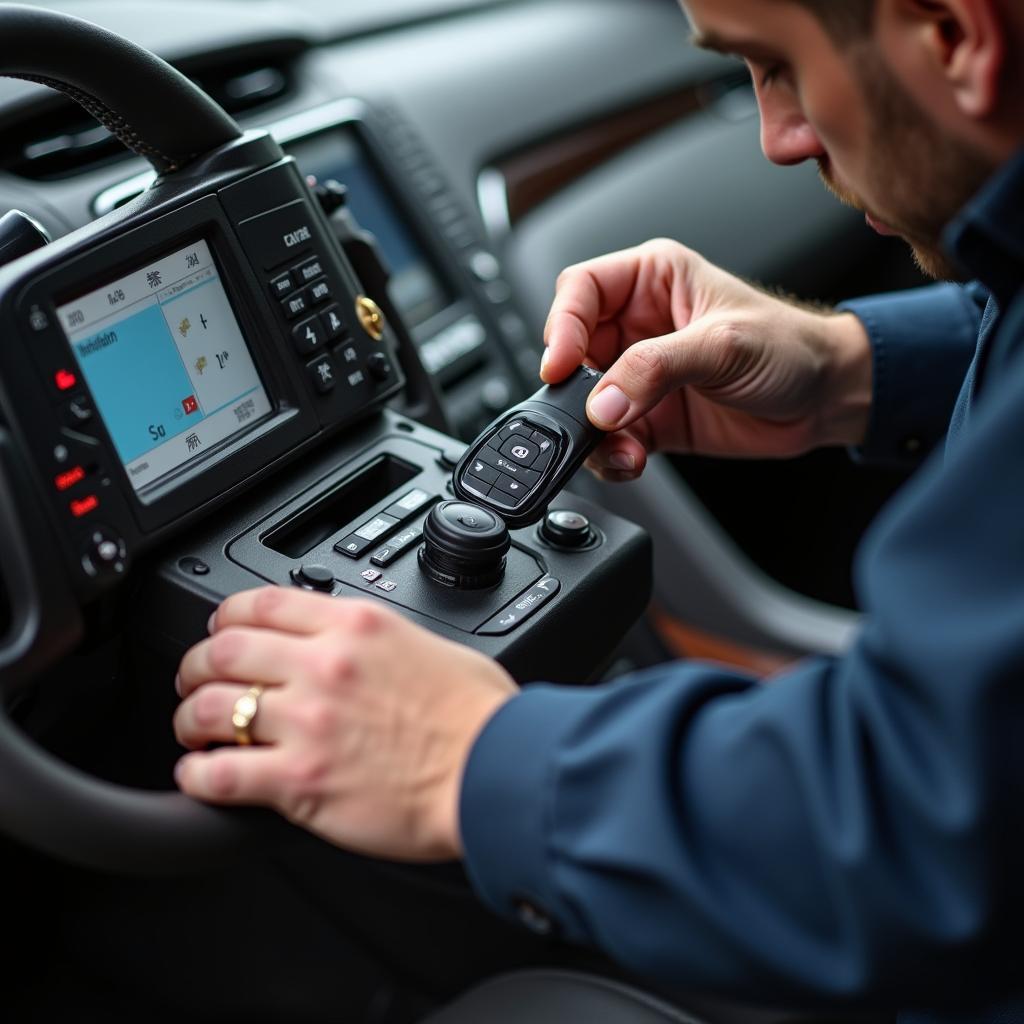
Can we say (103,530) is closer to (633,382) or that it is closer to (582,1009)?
(633,382)

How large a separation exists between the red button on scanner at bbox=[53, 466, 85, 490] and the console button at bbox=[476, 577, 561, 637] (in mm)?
260

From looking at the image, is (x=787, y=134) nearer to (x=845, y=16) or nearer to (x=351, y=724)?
(x=845, y=16)

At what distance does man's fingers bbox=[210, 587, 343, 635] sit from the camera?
2.24 ft

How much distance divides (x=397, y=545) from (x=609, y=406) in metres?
0.18

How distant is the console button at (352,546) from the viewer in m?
0.85

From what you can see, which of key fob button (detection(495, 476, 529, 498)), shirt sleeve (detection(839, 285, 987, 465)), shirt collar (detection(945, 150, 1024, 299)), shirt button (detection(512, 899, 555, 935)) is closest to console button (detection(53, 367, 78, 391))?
key fob button (detection(495, 476, 529, 498))

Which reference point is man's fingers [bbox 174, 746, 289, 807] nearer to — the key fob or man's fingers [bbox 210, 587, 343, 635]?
man's fingers [bbox 210, 587, 343, 635]

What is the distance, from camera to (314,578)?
31.7 inches

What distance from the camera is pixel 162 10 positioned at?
1337mm

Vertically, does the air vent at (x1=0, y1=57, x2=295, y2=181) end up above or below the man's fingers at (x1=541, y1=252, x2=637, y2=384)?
above

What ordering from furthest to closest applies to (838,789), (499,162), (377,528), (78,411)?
(499,162), (377,528), (78,411), (838,789)

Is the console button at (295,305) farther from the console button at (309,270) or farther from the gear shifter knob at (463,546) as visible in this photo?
the gear shifter knob at (463,546)

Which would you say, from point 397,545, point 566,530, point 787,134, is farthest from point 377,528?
point 787,134

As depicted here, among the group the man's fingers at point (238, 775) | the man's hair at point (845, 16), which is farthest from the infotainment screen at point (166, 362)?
the man's hair at point (845, 16)
